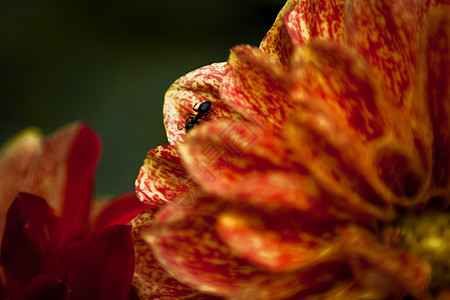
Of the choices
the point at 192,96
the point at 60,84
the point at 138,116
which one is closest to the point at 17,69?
the point at 60,84

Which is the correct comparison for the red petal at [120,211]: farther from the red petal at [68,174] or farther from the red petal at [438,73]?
the red petal at [438,73]

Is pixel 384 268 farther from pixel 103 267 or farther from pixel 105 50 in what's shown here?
pixel 105 50

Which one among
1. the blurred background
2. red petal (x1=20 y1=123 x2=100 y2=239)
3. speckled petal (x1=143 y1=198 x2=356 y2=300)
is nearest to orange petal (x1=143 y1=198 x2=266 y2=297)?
speckled petal (x1=143 y1=198 x2=356 y2=300)

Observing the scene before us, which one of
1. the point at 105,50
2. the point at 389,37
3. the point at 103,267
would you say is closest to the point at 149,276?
the point at 103,267

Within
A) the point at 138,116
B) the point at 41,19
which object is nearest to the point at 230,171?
the point at 138,116

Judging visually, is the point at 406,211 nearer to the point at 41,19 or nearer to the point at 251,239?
the point at 251,239

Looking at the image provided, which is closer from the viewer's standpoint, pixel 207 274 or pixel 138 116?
pixel 207 274

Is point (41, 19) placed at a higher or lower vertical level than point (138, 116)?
higher
